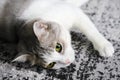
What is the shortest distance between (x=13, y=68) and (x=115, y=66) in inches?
18.5

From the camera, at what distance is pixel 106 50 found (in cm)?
116

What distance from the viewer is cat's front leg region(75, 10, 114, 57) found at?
1.17m

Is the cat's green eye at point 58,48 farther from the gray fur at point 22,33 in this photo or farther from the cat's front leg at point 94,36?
the cat's front leg at point 94,36

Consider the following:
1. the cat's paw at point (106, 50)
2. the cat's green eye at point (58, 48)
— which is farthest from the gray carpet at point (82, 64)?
the cat's green eye at point (58, 48)

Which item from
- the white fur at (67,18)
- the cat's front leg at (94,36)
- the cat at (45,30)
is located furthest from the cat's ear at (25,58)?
the cat's front leg at (94,36)

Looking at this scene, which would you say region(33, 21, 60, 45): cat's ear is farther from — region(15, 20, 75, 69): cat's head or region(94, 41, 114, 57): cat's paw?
region(94, 41, 114, 57): cat's paw

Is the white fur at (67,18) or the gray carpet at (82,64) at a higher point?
the white fur at (67,18)

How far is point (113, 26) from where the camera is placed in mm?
1320

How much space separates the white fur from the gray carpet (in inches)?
1.7

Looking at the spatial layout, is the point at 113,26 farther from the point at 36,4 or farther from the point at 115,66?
the point at 36,4

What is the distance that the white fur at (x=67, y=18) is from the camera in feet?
3.80

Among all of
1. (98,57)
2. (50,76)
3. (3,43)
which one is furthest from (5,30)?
(98,57)

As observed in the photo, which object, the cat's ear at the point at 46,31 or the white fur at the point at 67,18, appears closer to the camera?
the cat's ear at the point at 46,31

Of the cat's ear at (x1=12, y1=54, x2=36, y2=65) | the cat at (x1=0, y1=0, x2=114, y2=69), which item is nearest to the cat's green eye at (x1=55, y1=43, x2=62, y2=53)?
the cat at (x1=0, y1=0, x2=114, y2=69)
